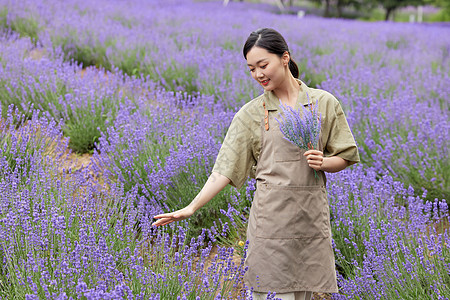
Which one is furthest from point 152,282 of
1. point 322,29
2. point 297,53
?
point 322,29

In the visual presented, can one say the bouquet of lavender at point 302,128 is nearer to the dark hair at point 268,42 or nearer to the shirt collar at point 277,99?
the shirt collar at point 277,99

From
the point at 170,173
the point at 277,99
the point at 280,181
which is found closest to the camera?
the point at 280,181

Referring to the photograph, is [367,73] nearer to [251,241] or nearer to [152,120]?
[152,120]

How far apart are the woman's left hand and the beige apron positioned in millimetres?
109

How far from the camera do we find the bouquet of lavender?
1.69m

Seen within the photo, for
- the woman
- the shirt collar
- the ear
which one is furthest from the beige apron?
the ear

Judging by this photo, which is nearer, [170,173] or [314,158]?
[314,158]

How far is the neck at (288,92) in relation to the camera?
1896mm

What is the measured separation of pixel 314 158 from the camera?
5.55 ft

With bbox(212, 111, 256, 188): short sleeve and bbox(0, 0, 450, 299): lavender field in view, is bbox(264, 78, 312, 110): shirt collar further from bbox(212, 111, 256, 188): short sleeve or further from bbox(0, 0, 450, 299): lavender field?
bbox(0, 0, 450, 299): lavender field

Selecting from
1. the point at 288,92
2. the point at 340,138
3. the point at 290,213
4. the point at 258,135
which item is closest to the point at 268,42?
the point at 288,92

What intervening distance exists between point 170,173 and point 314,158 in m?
1.21

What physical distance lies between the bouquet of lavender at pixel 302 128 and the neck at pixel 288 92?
0.16 m

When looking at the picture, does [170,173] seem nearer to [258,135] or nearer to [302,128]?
[258,135]
